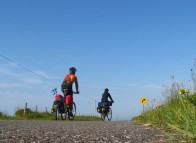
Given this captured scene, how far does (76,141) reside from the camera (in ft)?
13.9

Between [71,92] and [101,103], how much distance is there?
5.58 m

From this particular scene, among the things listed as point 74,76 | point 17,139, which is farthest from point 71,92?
point 17,139

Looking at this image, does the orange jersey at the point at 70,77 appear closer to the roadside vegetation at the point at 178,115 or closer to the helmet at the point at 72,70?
the helmet at the point at 72,70

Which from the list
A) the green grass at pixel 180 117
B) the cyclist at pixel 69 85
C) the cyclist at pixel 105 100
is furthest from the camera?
the cyclist at pixel 105 100

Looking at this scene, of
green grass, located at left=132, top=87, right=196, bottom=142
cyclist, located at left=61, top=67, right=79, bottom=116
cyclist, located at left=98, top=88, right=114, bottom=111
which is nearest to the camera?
green grass, located at left=132, top=87, right=196, bottom=142

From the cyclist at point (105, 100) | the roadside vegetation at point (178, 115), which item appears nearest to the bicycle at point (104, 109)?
the cyclist at point (105, 100)

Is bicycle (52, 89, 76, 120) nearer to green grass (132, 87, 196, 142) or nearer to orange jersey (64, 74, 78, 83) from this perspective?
orange jersey (64, 74, 78, 83)

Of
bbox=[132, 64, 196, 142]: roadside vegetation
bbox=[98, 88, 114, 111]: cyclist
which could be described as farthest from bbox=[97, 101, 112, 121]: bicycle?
bbox=[132, 64, 196, 142]: roadside vegetation

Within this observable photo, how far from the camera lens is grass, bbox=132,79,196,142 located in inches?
153

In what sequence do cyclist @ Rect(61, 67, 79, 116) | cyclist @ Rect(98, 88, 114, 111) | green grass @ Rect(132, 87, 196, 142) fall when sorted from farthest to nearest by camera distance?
cyclist @ Rect(98, 88, 114, 111)
cyclist @ Rect(61, 67, 79, 116)
green grass @ Rect(132, 87, 196, 142)

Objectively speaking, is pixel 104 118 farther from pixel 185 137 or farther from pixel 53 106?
pixel 185 137

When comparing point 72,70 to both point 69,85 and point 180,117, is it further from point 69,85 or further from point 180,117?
point 180,117

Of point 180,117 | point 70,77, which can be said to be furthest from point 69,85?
point 180,117

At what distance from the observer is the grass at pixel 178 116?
3.88m
